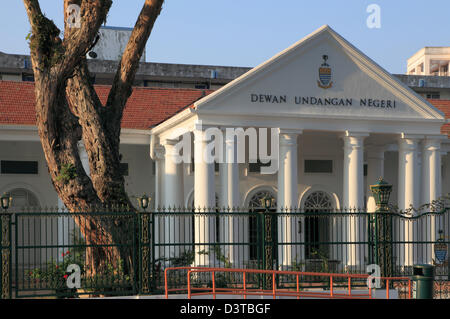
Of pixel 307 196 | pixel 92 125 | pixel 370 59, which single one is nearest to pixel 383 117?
pixel 370 59

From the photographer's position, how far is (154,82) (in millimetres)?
43031

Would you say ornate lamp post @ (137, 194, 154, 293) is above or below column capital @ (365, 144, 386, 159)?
below

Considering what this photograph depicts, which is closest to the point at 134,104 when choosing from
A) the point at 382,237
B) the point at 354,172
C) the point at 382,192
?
the point at 354,172

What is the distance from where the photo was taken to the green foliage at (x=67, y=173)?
54.2ft

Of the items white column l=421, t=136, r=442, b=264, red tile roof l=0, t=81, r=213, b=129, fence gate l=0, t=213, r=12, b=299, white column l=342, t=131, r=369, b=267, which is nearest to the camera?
fence gate l=0, t=213, r=12, b=299

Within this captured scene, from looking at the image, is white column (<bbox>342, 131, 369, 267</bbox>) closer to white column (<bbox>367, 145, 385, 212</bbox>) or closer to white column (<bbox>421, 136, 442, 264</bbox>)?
white column (<bbox>421, 136, 442, 264</bbox>)

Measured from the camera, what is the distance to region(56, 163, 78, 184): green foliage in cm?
1652

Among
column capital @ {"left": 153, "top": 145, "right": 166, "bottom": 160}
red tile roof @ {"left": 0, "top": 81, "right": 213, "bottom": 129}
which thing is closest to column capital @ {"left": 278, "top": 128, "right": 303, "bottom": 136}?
column capital @ {"left": 153, "top": 145, "right": 166, "bottom": 160}

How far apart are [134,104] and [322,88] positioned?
28.2 feet

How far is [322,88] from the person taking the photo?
22797mm

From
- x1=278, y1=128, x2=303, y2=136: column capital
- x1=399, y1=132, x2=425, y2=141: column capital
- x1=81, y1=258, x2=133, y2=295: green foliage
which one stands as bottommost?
x1=81, y1=258, x2=133, y2=295: green foliage

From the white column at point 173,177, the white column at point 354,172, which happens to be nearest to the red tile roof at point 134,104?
the white column at point 173,177

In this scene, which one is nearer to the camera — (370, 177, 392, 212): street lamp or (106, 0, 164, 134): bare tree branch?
(370, 177, 392, 212): street lamp

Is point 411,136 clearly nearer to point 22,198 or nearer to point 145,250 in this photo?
point 145,250
